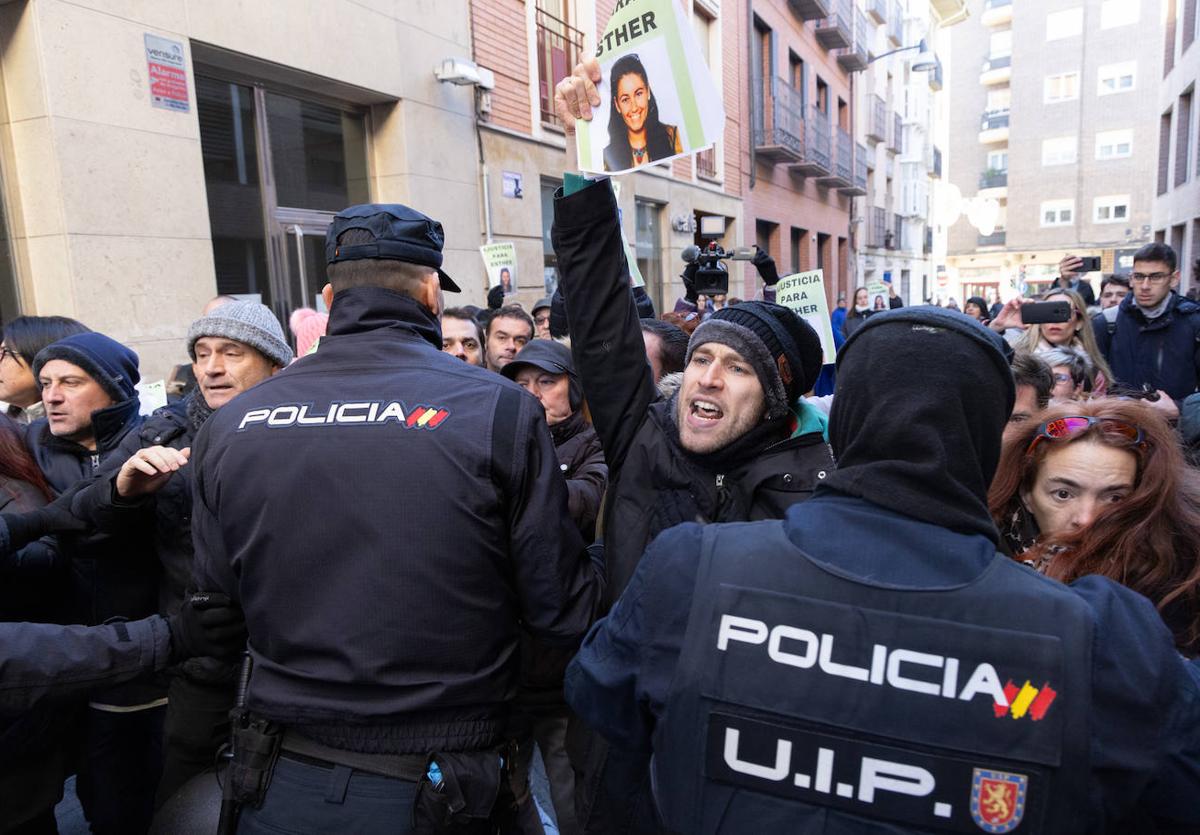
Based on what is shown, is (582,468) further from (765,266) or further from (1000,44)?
(1000,44)

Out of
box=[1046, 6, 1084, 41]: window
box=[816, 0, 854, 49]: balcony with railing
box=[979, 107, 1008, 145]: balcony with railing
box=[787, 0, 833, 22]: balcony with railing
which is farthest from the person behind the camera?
box=[979, 107, 1008, 145]: balcony with railing

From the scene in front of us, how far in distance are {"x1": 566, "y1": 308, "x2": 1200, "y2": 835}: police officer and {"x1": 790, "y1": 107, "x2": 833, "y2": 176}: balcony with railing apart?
18.1 m

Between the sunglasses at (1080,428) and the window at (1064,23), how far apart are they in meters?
45.4

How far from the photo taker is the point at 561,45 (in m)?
10.2

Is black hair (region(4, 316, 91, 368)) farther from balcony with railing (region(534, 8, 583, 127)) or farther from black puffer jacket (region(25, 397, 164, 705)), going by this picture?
balcony with railing (region(534, 8, 583, 127))

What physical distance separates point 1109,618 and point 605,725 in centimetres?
78

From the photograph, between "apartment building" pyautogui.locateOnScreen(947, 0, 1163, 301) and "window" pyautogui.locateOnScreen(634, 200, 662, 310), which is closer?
"window" pyautogui.locateOnScreen(634, 200, 662, 310)

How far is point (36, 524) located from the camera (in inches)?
86.1

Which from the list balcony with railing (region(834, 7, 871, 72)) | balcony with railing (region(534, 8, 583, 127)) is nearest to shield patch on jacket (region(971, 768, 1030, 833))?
balcony with railing (region(534, 8, 583, 127))

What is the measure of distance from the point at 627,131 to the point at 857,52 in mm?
23842

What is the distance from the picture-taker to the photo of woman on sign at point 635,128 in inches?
81.8

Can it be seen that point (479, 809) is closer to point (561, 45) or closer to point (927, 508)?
point (927, 508)

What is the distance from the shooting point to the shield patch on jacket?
3.39 ft

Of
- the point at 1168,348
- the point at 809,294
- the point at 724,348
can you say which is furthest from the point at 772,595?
the point at 1168,348
